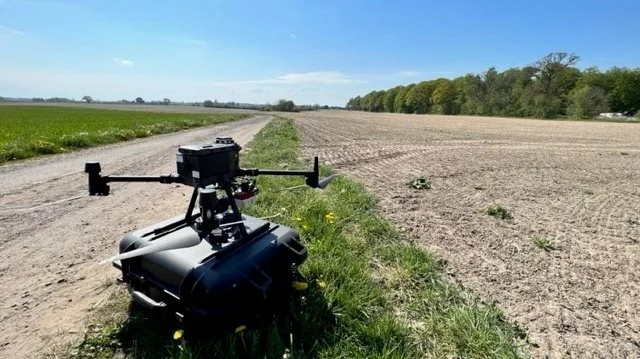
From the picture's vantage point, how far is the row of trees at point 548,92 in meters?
64.9

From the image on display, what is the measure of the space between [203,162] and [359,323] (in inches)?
69.5

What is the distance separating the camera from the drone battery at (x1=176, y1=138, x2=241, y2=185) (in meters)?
2.14

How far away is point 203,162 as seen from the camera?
2.16 meters

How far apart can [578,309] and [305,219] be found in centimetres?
322

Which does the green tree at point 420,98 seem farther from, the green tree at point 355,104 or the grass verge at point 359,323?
the grass verge at point 359,323

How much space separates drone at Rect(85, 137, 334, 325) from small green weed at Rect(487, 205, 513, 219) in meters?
4.83

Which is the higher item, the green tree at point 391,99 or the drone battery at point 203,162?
the green tree at point 391,99

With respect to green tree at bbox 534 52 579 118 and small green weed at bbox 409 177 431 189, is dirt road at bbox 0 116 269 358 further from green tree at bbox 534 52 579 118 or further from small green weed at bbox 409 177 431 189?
green tree at bbox 534 52 579 118

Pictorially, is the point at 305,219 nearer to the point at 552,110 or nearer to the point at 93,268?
the point at 93,268

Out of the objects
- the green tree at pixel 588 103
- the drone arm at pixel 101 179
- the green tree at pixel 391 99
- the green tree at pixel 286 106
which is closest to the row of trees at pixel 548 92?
the green tree at pixel 588 103

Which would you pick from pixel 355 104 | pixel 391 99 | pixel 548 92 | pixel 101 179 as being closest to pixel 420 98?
pixel 391 99

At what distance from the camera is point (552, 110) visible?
2643 inches

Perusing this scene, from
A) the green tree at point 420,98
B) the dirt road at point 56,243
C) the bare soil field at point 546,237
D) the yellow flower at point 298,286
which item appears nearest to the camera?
the yellow flower at point 298,286

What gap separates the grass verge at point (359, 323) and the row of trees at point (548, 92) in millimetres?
75113
